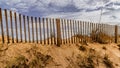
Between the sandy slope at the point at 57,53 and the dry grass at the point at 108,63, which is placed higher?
the sandy slope at the point at 57,53

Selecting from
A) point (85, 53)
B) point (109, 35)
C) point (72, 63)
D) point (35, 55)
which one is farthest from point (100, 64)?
point (109, 35)

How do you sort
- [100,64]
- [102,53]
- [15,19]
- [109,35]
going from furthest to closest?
[109,35]
[102,53]
[100,64]
[15,19]

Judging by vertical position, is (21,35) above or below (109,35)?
above

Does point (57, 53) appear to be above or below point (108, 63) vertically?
above

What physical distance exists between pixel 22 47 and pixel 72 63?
2300 mm

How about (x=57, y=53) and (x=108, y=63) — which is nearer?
(x=57, y=53)

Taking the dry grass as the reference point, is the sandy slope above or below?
above

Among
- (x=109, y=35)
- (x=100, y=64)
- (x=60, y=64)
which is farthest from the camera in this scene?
(x=109, y=35)

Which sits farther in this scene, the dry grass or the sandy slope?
the dry grass

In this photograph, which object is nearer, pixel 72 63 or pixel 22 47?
pixel 22 47

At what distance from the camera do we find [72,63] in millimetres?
10758

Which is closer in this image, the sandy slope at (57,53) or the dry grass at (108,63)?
the sandy slope at (57,53)

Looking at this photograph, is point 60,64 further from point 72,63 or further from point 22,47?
point 22,47

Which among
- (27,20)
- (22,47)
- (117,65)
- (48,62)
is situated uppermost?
(27,20)
